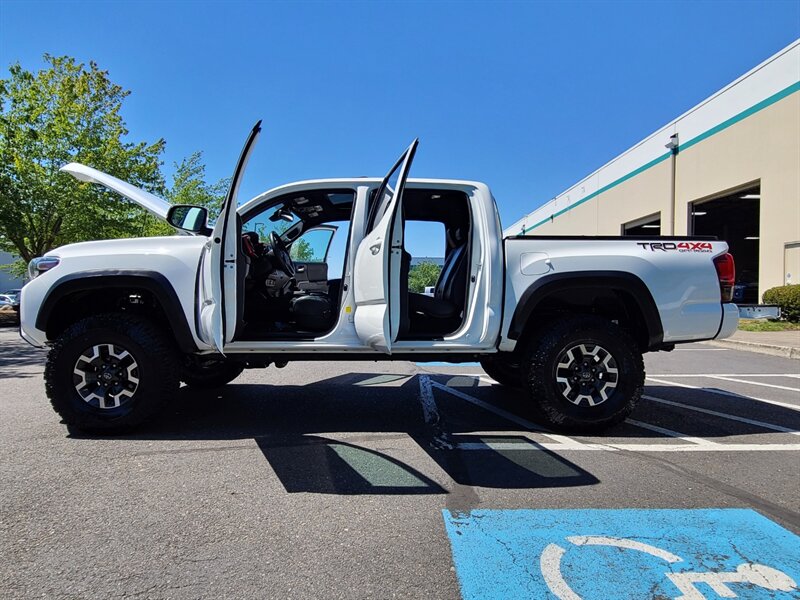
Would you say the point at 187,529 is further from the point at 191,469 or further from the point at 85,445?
the point at 85,445

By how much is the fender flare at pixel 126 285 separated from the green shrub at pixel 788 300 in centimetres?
1843

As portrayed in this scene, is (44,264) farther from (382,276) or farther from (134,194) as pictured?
(382,276)

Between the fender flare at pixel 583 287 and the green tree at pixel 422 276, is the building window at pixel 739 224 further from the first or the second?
the green tree at pixel 422 276

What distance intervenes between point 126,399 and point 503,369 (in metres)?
3.70

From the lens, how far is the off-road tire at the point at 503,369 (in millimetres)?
4750

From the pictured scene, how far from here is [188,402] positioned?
5.41 m

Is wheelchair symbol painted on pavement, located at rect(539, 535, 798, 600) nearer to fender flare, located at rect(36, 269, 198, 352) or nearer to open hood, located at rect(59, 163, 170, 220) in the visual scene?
fender flare, located at rect(36, 269, 198, 352)

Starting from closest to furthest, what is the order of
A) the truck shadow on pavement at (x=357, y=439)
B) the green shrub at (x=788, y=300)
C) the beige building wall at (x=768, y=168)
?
1. the truck shadow on pavement at (x=357, y=439)
2. the green shrub at (x=788, y=300)
3. the beige building wall at (x=768, y=168)

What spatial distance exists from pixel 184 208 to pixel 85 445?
2.04m

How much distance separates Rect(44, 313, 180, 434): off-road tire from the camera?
4.03 meters

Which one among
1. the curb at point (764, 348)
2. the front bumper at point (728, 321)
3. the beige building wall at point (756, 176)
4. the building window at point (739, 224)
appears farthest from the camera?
the building window at point (739, 224)

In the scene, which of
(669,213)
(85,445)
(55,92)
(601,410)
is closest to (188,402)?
(85,445)

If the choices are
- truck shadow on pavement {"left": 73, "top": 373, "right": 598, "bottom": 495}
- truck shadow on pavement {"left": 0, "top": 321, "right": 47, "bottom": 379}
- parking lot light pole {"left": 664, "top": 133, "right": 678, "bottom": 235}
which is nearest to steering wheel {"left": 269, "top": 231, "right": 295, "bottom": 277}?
truck shadow on pavement {"left": 73, "top": 373, "right": 598, "bottom": 495}

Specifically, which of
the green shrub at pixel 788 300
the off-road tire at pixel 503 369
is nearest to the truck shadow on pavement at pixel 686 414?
the off-road tire at pixel 503 369
